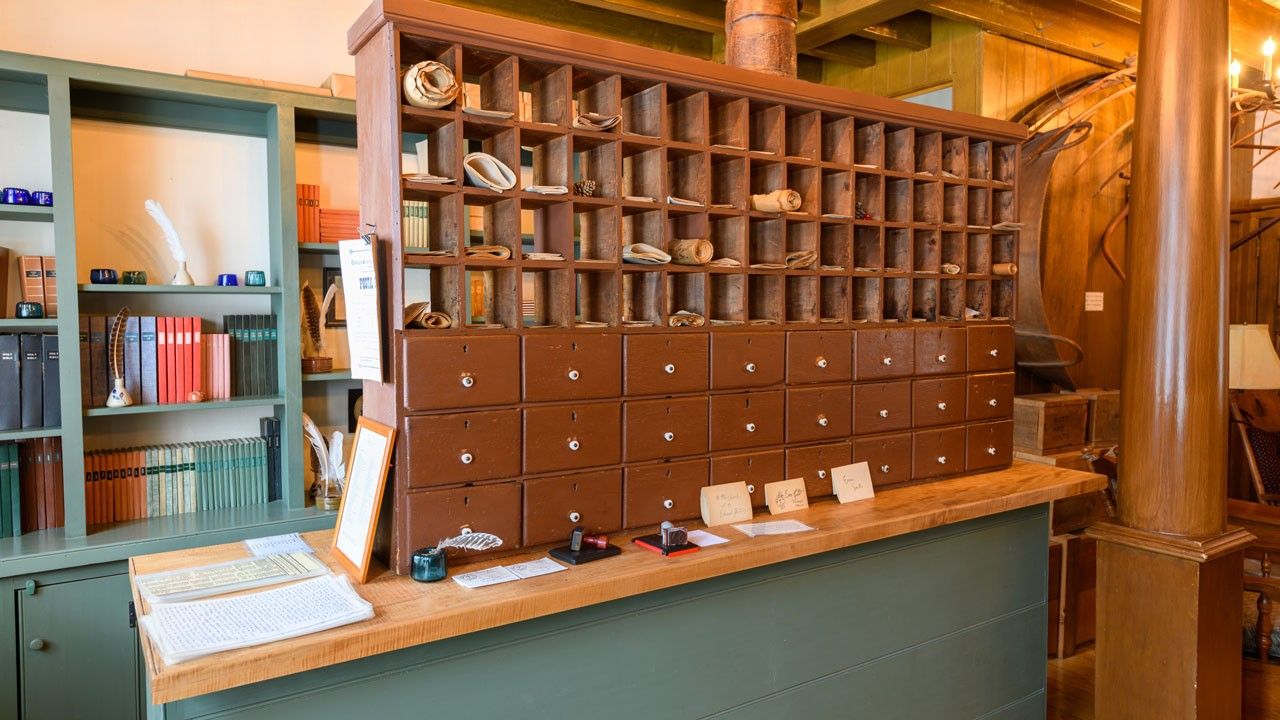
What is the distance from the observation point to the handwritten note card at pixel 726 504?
208 cm

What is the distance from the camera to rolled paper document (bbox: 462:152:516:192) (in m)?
1.78

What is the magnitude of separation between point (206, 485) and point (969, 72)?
164 inches

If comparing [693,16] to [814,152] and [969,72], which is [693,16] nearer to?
[969,72]

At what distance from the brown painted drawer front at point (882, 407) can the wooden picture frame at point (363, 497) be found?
140cm

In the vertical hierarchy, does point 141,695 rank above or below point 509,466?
below

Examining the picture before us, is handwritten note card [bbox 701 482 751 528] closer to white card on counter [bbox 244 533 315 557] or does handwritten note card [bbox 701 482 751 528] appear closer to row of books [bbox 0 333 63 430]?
white card on counter [bbox 244 533 315 557]

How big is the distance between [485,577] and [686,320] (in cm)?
84

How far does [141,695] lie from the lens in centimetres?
279

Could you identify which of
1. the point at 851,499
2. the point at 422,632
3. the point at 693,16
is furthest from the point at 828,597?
the point at 693,16

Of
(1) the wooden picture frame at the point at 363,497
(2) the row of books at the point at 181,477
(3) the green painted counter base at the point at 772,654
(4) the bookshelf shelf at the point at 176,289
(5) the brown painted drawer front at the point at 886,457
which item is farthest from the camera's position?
(2) the row of books at the point at 181,477

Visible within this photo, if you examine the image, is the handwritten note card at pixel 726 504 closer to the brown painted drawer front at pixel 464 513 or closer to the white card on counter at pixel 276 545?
the brown painted drawer front at pixel 464 513

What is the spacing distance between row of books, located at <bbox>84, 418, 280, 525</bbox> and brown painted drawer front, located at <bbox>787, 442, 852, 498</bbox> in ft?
7.22

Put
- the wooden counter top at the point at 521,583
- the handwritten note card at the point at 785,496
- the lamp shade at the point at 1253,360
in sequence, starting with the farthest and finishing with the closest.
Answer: the lamp shade at the point at 1253,360, the handwritten note card at the point at 785,496, the wooden counter top at the point at 521,583

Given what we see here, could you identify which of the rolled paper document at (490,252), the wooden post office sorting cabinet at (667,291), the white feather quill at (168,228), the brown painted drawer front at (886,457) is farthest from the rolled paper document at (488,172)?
the white feather quill at (168,228)
